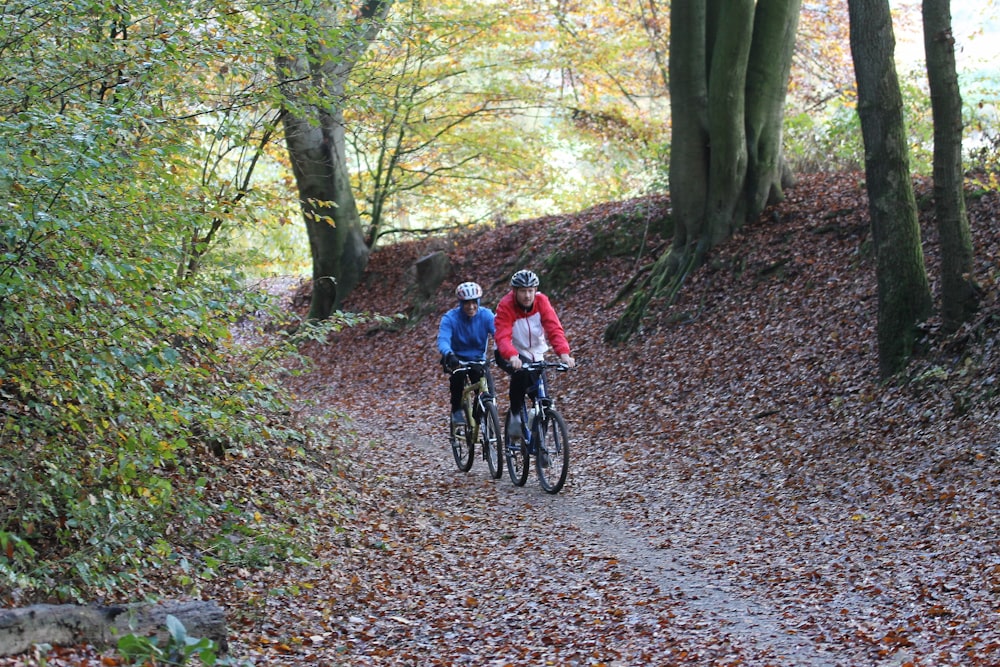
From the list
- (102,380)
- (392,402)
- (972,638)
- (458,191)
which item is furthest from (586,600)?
(458,191)

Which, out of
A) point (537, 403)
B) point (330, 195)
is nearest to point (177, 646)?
point (537, 403)

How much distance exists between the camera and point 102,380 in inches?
209

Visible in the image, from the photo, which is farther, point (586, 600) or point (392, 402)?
point (392, 402)

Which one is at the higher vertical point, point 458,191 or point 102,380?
point 458,191

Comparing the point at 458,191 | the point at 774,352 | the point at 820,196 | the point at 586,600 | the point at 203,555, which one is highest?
the point at 458,191

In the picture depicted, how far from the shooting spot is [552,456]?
934 centimetres

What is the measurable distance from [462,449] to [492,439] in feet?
2.44

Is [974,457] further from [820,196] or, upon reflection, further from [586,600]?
[820,196]

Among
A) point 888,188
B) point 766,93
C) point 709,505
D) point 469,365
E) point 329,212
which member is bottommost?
point 709,505

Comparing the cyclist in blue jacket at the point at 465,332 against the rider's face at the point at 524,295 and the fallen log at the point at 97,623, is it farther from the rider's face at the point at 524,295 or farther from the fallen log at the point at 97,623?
the fallen log at the point at 97,623

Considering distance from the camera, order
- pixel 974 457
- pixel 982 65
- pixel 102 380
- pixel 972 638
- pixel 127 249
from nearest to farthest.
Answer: pixel 972 638 < pixel 102 380 < pixel 127 249 < pixel 974 457 < pixel 982 65

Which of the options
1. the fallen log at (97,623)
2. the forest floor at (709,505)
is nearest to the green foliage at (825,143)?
the forest floor at (709,505)

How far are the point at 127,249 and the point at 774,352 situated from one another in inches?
330

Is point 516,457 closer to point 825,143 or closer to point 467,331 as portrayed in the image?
point 467,331
